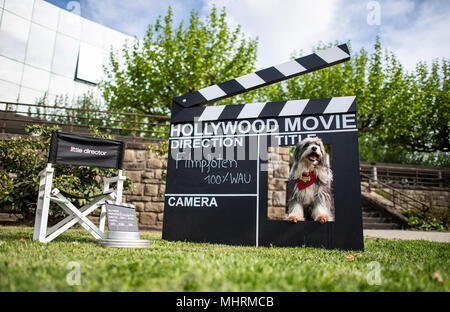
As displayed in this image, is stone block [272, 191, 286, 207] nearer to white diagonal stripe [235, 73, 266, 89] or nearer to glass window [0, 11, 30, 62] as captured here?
white diagonal stripe [235, 73, 266, 89]

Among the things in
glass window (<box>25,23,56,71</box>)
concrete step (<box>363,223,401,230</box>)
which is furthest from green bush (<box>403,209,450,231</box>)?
glass window (<box>25,23,56,71</box>)

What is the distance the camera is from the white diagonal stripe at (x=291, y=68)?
4719 millimetres

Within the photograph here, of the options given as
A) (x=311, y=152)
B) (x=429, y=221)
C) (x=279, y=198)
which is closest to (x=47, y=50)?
(x=279, y=198)

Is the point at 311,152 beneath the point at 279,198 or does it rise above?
above

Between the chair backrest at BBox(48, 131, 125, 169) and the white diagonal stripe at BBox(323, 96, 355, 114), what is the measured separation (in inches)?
130

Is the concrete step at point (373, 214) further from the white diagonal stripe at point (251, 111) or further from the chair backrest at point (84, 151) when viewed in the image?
the chair backrest at point (84, 151)

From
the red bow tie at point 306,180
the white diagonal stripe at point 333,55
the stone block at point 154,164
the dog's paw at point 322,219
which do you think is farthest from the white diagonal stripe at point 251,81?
the stone block at point 154,164

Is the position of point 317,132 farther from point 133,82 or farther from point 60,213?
point 133,82

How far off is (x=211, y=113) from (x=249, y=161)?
42.7 inches

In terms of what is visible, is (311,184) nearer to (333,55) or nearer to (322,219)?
(322,219)

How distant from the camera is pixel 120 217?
399 centimetres

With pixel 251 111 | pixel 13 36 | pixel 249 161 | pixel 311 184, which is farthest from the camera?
pixel 13 36
